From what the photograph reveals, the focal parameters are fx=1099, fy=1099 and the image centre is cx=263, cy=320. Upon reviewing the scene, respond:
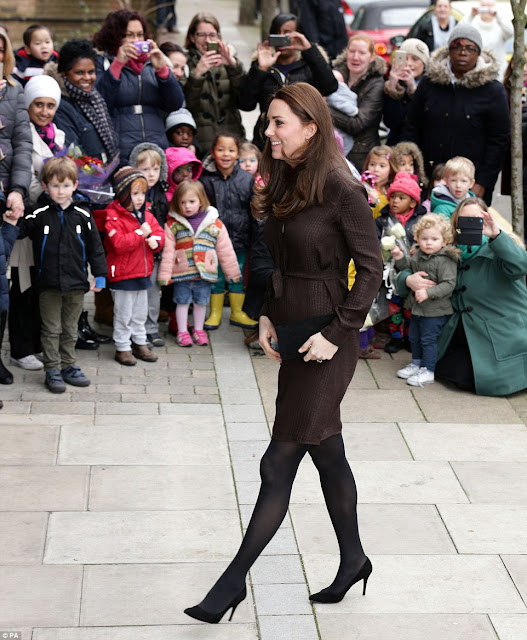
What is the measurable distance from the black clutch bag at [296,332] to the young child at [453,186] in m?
3.79

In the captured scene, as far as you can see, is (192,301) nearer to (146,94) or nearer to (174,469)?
(146,94)

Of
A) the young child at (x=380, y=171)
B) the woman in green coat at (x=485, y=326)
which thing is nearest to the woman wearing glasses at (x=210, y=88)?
the young child at (x=380, y=171)

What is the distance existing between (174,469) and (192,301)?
2329 millimetres

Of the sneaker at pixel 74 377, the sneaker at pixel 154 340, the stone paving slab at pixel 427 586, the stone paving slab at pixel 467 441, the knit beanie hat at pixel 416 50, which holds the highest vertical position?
the knit beanie hat at pixel 416 50

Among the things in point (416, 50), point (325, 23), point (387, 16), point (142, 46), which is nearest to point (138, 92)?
point (142, 46)

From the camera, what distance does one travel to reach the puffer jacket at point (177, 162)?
26.7 feet

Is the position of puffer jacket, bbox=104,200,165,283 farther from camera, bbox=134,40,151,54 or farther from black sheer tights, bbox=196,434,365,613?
black sheer tights, bbox=196,434,365,613

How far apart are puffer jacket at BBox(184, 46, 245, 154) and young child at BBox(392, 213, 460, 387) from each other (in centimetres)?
222

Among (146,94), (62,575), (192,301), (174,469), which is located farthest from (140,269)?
(62,575)

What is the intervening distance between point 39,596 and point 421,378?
3.55 metres

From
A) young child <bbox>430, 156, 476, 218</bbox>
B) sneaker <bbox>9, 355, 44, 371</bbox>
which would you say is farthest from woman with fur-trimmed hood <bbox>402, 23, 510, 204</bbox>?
sneaker <bbox>9, 355, 44, 371</bbox>

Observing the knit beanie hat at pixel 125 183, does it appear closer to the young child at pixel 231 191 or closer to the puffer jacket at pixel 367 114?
the young child at pixel 231 191

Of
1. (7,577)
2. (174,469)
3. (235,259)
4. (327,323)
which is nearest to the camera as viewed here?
(327,323)

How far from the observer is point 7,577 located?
15.6ft
